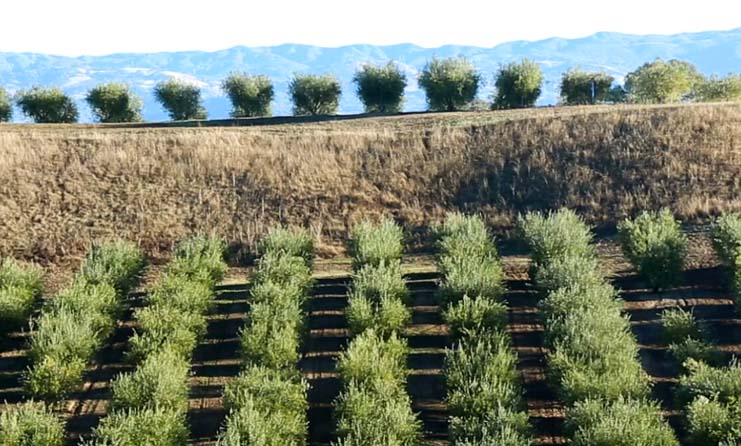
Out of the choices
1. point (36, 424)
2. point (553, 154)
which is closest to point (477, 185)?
point (553, 154)

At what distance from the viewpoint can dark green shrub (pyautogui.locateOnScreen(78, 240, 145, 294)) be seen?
24234 mm

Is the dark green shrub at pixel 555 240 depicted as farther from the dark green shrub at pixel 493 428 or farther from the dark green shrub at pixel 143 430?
the dark green shrub at pixel 143 430

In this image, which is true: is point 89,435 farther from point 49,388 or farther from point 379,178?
point 379,178

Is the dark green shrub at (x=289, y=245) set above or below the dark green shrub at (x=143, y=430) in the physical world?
above

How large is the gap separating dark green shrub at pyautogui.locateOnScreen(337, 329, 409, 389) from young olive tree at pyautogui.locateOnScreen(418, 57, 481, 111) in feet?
115

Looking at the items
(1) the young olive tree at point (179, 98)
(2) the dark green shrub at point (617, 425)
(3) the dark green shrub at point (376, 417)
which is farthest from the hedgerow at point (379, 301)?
(1) the young olive tree at point (179, 98)

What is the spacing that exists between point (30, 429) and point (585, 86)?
153ft

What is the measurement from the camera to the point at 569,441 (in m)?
15.6

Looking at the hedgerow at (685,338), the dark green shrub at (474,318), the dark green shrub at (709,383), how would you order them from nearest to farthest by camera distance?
the dark green shrub at (709,383) → the hedgerow at (685,338) → the dark green shrub at (474,318)

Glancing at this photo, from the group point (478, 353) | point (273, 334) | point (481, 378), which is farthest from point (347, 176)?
point (481, 378)

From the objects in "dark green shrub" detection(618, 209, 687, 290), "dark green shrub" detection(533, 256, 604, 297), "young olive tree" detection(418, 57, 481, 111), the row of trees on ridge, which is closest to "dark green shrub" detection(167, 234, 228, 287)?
"dark green shrub" detection(533, 256, 604, 297)

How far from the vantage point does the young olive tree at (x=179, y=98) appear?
188ft

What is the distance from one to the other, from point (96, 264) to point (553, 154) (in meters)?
21.4

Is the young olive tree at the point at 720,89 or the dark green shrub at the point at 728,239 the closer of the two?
the dark green shrub at the point at 728,239
